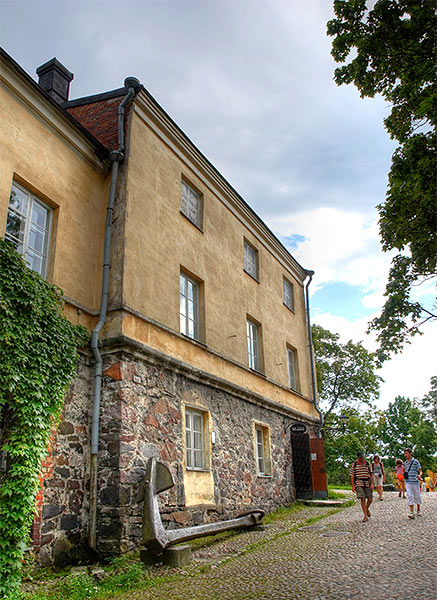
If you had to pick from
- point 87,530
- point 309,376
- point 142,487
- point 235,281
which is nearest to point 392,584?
point 142,487

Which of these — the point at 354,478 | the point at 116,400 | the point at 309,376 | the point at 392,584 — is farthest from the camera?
the point at 309,376

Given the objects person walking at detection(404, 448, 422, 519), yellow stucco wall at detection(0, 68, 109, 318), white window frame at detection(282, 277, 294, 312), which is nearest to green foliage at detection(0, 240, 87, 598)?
yellow stucco wall at detection(0, 68, 109, 318)

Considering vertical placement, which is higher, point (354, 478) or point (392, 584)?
point (354, 478)

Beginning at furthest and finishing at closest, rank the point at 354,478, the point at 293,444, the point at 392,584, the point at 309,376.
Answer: the point at 309,376
the point at 293,444
the point at 354,478
the point at 392,584

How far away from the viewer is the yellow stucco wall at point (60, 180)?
327 inches

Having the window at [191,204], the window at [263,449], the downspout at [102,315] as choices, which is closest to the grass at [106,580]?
the downspout at [102,315]

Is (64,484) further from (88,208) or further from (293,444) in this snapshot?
(293,444)

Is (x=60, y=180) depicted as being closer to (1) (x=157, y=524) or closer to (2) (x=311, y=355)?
(1) (x=157, y=524)

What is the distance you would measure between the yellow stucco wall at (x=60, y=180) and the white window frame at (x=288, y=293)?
930cm

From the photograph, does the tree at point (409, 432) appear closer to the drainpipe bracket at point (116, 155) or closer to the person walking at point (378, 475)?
the person walking at point (378, 475)

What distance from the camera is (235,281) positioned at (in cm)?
1386

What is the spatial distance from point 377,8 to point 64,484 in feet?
28.1

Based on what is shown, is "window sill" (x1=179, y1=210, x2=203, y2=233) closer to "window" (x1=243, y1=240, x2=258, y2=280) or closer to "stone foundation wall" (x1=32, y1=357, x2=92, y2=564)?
"window" (x1=243, y1=240, x2=258, y2=280)

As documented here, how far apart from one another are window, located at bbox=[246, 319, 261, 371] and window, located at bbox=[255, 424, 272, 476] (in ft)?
5.74
